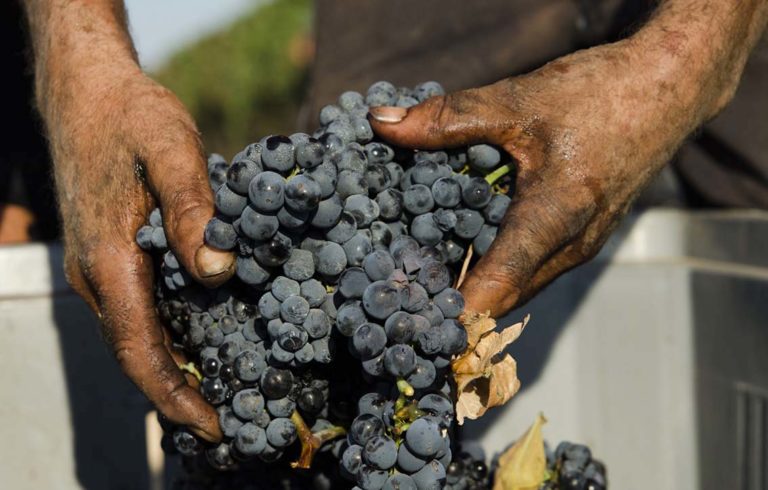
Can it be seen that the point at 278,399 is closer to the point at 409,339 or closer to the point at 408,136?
the point at 409,339

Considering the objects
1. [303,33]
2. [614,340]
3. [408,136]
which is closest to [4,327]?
[408,136]

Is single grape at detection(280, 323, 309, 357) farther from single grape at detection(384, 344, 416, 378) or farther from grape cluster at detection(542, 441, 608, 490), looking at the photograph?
grape cluster at detection(542, 441, 608, 490)

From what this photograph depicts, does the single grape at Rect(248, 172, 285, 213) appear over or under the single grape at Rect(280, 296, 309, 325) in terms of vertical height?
over

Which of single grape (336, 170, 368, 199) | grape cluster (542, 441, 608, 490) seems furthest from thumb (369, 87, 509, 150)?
grape cluster (542, 441, 608, 490)

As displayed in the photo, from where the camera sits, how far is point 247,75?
7.33m

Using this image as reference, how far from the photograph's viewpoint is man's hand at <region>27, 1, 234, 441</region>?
1243mm

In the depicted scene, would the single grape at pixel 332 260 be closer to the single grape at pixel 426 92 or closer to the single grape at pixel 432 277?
the single grape at pixel 432 277

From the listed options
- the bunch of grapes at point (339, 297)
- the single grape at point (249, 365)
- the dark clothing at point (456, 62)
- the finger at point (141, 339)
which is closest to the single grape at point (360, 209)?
the bunch of grapes at point (339, 297)

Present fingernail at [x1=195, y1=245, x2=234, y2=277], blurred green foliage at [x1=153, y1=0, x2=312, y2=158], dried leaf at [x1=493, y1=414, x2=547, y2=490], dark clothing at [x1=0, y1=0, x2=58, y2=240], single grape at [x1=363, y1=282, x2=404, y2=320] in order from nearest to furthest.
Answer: single grape at [x1=363, y1=282, x2=404, y2=320]
fingernail at [x1=195, y1=245, x2=234, y2=277]
dried leaf at [x1=493, y1=414, x2=547, y2=490]
dark clothing at [x1=0, y1=0, x2=58, y2=240]
blurred green foliage at [x1=153, y1=0, x2=312, y2=158]

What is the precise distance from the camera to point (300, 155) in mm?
1101

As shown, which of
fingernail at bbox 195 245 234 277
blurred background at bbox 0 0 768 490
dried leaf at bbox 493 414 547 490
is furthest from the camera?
blurred background at bbox 0 0 768 490

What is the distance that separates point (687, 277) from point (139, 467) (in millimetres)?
1299

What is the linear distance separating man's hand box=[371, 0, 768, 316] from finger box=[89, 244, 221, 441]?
38cm

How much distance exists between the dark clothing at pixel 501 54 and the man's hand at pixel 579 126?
82cm
